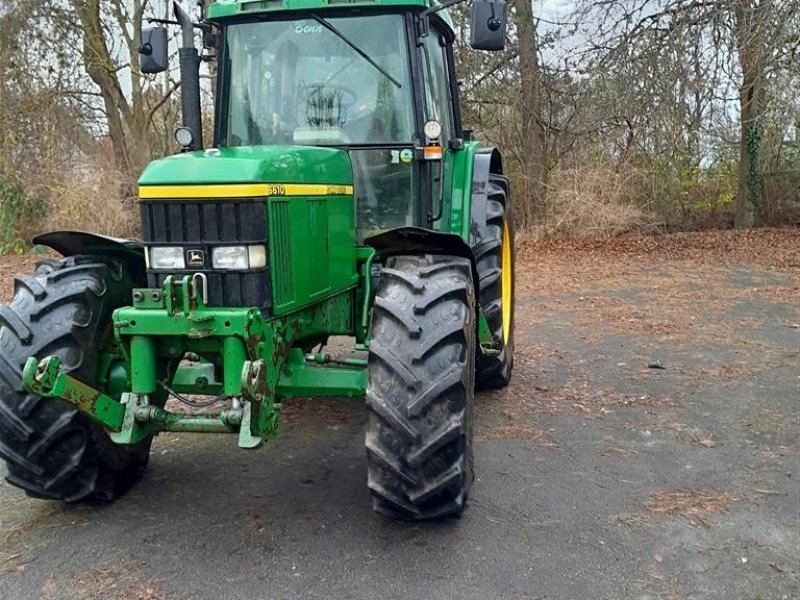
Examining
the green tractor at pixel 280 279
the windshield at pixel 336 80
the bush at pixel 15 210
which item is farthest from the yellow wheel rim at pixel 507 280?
the bush at pixel 15 210

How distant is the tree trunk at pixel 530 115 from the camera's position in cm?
1464

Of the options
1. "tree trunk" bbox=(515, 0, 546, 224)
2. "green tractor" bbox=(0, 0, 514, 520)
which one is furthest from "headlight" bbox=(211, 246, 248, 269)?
"tree trunk" bbox=(515, 0, 546, 224)

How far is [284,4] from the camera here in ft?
13.5

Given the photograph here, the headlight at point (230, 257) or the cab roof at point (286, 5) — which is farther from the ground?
the cab roof at point (286, 5)

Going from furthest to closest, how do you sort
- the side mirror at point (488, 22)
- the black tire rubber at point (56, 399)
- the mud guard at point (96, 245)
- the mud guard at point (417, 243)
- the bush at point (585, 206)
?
the bush at point (585, 206), the side mirror at point (488, 22), the mud guard at point (96, 245), the mud guard at point (417, 243), the black tire rubber at point (56, 399)

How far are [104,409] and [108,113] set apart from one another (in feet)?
44.6

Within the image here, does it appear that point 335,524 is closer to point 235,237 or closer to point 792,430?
point 235,237

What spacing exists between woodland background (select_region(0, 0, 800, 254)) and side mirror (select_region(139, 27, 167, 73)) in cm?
940

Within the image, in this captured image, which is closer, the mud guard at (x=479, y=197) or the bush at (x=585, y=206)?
the mud guard at (x=479, y=197)

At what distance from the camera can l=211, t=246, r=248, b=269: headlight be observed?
326 cm

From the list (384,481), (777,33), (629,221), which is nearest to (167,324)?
(384,481)

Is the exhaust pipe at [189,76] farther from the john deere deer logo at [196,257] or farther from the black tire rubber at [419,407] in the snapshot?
the black tire rubber at [419,407]

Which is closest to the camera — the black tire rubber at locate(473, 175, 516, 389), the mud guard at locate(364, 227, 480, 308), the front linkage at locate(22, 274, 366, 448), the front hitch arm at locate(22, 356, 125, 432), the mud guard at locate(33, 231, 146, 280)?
the front hitch arm at locate(22, 356, 125, 432)

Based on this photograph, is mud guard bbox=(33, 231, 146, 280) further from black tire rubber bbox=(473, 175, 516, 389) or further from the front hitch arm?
black tire rubber bbox=(473, 175, 516, 389)
